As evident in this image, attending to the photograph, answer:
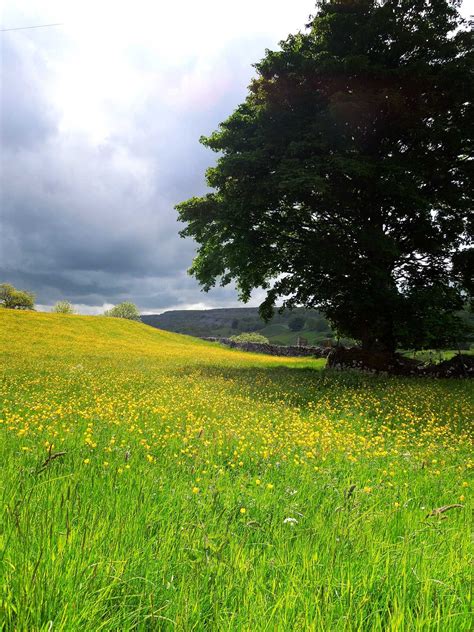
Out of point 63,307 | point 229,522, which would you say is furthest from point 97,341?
point 63,307

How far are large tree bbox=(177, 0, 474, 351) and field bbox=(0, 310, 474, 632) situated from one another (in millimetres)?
12460

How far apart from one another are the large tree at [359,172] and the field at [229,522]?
1246 centimetres

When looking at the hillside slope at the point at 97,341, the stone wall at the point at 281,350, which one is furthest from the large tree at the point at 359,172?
the stone wall at the point at 281,350

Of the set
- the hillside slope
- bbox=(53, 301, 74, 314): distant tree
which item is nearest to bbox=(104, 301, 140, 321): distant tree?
bbox=(53, 301, 74, 314): distant tree

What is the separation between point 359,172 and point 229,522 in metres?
18.3

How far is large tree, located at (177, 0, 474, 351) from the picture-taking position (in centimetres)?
1933

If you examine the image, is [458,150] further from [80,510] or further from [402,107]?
[80,510]

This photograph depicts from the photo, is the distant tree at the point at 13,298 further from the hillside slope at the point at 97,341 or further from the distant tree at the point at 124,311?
the hillside slope at the point at 97,341

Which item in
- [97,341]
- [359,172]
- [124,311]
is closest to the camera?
[359,172]

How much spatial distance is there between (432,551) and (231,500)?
76.2 inches

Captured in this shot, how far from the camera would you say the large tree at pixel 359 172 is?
19.3m

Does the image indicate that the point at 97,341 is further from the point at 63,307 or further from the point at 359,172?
the point at 63,307

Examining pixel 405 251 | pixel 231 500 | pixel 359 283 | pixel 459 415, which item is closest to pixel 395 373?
pixel 359 283

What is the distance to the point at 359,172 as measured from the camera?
1808 cm
